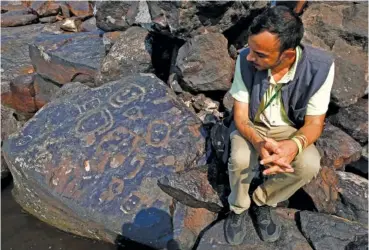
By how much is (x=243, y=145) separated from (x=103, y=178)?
1.38 m

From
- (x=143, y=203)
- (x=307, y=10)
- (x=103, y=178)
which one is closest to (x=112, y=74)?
(x=103, y=178)

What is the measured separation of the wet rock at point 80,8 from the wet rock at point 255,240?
5.41 meters

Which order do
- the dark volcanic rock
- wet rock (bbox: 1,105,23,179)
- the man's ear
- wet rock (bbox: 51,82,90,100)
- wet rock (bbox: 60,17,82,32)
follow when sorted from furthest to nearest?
wet rock (bbox: 60,17,82,32)
wet rock (bbox: 1,105,23,179)
wet rock (bbox: 51,82,90,100)
the dark volcanic rock
the man's ear

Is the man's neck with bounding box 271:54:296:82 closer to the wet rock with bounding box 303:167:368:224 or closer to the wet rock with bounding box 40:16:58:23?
the wet rock with bounding box 303:167:368:224

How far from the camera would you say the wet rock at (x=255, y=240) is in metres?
3.15

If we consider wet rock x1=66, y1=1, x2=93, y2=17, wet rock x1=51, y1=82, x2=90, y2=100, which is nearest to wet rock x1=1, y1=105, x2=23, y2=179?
wet rock x1=51, y1=82, x2=90, y2=100

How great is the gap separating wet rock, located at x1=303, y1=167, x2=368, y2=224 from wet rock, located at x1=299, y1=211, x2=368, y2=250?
208 millimetres

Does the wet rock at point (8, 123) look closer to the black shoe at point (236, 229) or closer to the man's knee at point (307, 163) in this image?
the black shoe at point (236, 229)

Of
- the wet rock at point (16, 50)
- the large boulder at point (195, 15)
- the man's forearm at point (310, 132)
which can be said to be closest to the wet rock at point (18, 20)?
the wet rock at point (16, 50)

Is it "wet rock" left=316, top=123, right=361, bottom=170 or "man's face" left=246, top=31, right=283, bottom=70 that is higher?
"man's face" left=246, top=31, right=283, bottom=70

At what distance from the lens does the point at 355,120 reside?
13.4 ft

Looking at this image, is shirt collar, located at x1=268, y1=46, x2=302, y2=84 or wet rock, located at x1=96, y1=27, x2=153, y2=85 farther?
wet rock, located at x1=96, y1=27, x2=153, y2=85

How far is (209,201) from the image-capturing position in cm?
345

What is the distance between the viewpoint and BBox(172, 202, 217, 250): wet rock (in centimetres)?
341
